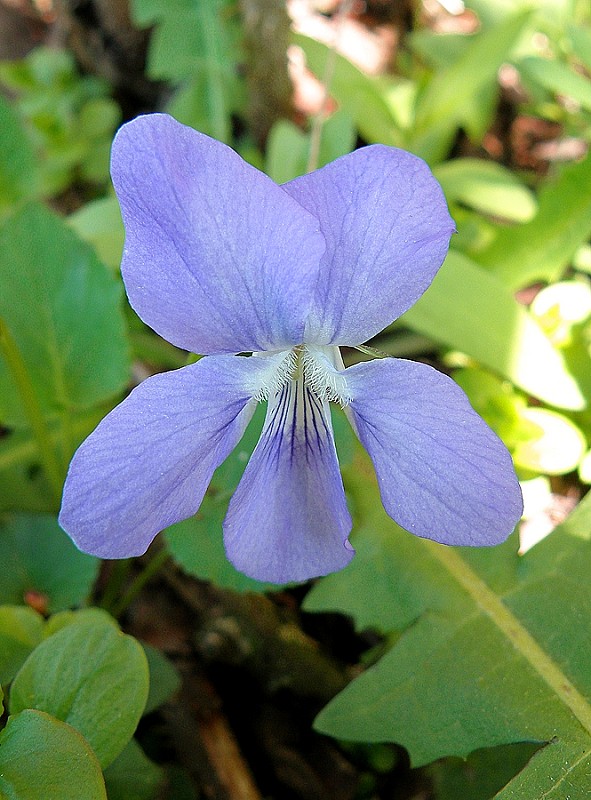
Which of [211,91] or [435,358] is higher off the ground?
[211,91]

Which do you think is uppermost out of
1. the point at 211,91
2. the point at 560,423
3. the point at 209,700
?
the point at 211,91

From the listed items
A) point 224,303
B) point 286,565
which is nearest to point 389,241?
point 224,303

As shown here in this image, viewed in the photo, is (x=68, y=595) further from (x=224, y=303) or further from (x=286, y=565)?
(x=224, y=303)

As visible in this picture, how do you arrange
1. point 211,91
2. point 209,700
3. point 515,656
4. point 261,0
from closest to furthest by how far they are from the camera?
1. point 515,656
2. point 209,700
3. point 261,0
4. point 211,91

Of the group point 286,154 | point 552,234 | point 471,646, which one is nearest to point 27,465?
point 286,154

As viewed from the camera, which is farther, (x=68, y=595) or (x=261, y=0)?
(x=261, y=0)

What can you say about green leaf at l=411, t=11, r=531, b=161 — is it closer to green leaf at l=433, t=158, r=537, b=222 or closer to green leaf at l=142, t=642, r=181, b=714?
green leaf at l=433, t=158, r=537, b=222
